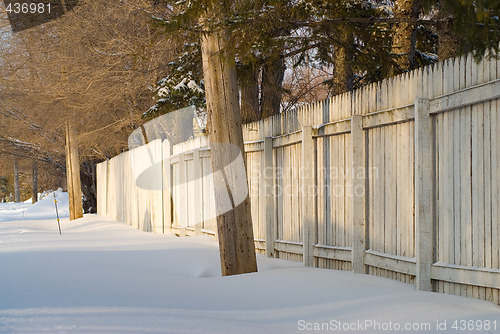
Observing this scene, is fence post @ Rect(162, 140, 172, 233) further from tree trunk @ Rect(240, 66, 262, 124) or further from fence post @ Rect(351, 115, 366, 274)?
fence post @ Rect(351, 115, 366, 274)

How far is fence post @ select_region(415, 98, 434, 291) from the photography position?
5379 millimetres

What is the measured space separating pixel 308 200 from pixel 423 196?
7.53 ft

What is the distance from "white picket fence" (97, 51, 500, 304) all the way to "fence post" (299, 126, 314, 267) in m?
0.01

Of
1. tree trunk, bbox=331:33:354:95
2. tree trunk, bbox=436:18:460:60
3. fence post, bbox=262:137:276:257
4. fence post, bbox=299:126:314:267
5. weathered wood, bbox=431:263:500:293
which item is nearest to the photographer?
weathered wood, bbox=431:263:500:293

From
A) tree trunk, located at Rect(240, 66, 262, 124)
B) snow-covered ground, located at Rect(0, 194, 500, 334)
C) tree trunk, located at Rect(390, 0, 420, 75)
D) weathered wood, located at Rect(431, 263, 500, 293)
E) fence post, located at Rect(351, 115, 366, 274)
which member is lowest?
snow-covered ground, located at Rect(0, 194, 500, 334)

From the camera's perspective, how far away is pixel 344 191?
690 cm

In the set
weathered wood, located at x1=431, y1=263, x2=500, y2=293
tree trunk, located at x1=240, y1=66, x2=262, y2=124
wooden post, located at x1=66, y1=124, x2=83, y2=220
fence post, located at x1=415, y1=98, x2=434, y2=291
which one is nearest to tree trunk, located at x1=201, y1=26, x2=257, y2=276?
fence post, located at x1=415, y1=98, x2=434, y2=291

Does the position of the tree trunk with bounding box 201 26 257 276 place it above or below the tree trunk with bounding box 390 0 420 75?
below

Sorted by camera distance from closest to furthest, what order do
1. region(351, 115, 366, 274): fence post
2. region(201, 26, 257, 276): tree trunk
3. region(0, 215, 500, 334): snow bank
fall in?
region(0, 215, 500, 334): snow bank, region(351, 115, 366, 274): fence post, region(201, 26, 257, 276): tree trunk

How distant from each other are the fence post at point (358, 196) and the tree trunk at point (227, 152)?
139 centimetres

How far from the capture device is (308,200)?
753 centimetres

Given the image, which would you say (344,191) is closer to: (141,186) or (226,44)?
(226,44)

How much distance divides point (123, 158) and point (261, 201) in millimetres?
9191

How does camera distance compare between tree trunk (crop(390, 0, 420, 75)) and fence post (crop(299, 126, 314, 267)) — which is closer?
fence post (crop(299, 126, 314, 267))
